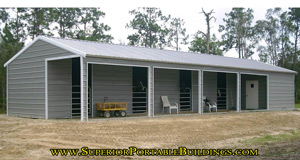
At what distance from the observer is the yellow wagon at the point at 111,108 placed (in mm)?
13328

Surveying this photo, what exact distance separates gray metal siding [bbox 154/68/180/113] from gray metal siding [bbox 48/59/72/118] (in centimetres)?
409

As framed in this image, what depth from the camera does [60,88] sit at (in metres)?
13.3

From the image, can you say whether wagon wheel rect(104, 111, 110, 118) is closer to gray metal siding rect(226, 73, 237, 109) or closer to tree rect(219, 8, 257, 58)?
gray metal siding rect(226, 73, 237, 109)

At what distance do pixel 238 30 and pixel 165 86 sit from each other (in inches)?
1048

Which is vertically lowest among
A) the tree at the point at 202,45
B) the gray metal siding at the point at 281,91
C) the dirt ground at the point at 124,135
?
the dirt ground at the point at 124,135

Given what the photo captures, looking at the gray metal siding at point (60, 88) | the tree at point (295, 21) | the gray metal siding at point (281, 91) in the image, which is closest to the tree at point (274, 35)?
the tree at point (295, 21)

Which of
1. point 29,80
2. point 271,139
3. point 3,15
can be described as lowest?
point 271,139

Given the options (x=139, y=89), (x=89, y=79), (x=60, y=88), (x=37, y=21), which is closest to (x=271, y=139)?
(x=89, y=79)

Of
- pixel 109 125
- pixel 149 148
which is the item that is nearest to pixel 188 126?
pixel 109 125

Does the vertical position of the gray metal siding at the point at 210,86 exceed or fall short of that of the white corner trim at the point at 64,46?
it falls short

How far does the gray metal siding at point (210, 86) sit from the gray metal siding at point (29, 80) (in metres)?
8.47

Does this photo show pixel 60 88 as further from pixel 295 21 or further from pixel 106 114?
pixel 295 21

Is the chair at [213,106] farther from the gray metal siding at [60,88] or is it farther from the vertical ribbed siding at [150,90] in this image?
the gray metal siding at [60,88]

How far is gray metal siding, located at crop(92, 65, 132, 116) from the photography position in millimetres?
13875
